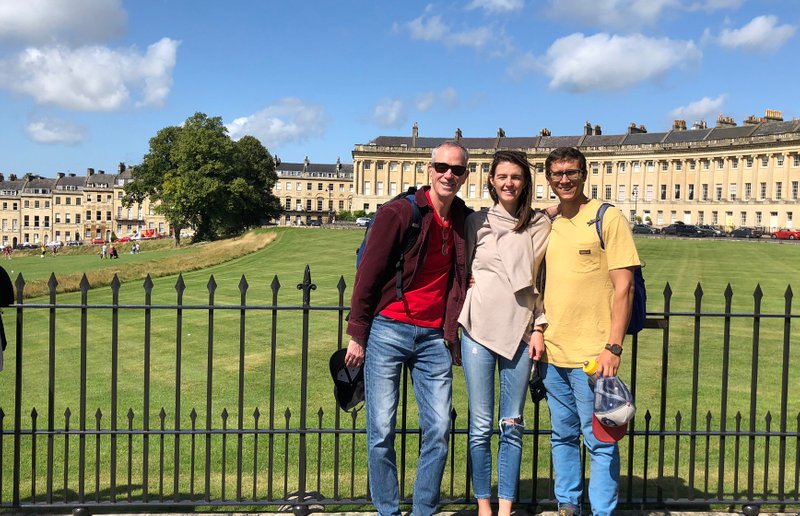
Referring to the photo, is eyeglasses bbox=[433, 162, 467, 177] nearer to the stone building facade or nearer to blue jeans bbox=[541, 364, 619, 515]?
blue jeans bbox=[541, 364, 619, 515]

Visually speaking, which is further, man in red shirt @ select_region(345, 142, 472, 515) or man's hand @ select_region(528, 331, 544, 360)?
man's hand @ select_region(528, 331, 544, 360)

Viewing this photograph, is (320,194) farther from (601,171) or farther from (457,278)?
(457,278)

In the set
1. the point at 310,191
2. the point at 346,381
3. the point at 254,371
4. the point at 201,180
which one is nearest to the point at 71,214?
the point at 310,191

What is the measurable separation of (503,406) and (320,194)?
127 meters

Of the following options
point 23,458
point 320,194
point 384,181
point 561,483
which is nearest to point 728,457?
point 561,483

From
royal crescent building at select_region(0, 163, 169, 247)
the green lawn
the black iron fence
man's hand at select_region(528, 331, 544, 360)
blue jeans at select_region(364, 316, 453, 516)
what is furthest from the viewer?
royal crescent building at select_region(0, 163, 169, 247)

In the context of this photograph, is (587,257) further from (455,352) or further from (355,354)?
(355,354)

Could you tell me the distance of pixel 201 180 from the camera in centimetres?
6034

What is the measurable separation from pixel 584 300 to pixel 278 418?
513 centimetres

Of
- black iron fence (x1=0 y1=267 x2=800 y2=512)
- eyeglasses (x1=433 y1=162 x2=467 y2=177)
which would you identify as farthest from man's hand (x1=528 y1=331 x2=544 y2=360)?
eyeglasses (x1=433 y1=162 x2=467 y2=177)

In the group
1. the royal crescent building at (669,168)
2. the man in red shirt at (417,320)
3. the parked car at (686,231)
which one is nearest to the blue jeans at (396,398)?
the man in red shirt at (417,320)

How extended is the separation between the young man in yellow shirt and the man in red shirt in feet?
1.98

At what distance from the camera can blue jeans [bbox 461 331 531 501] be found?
13.7 feet

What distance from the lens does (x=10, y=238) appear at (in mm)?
119875
